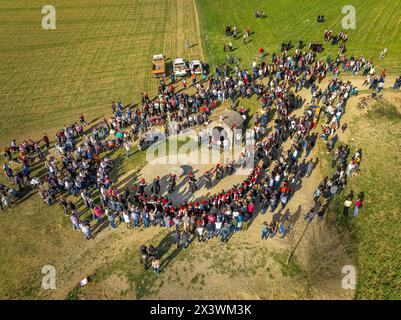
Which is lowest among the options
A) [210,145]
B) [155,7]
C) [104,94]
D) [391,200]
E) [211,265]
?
[211,265]

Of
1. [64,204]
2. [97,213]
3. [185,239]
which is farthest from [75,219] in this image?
[185,239]

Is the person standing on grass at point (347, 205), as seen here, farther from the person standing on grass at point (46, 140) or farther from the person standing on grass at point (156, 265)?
the person standing on grass at point (46, 140)

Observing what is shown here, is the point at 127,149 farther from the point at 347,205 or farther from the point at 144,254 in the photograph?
the point at 347,205

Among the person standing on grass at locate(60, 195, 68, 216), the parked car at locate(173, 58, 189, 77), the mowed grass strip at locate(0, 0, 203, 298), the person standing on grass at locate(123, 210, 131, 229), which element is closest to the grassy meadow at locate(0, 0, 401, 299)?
the mowed grass strip at locate(0, 0, 203, 298)

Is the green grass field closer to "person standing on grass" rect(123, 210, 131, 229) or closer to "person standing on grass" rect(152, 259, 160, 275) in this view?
"person standing on grass" rect(123, 210, 131, 229)
